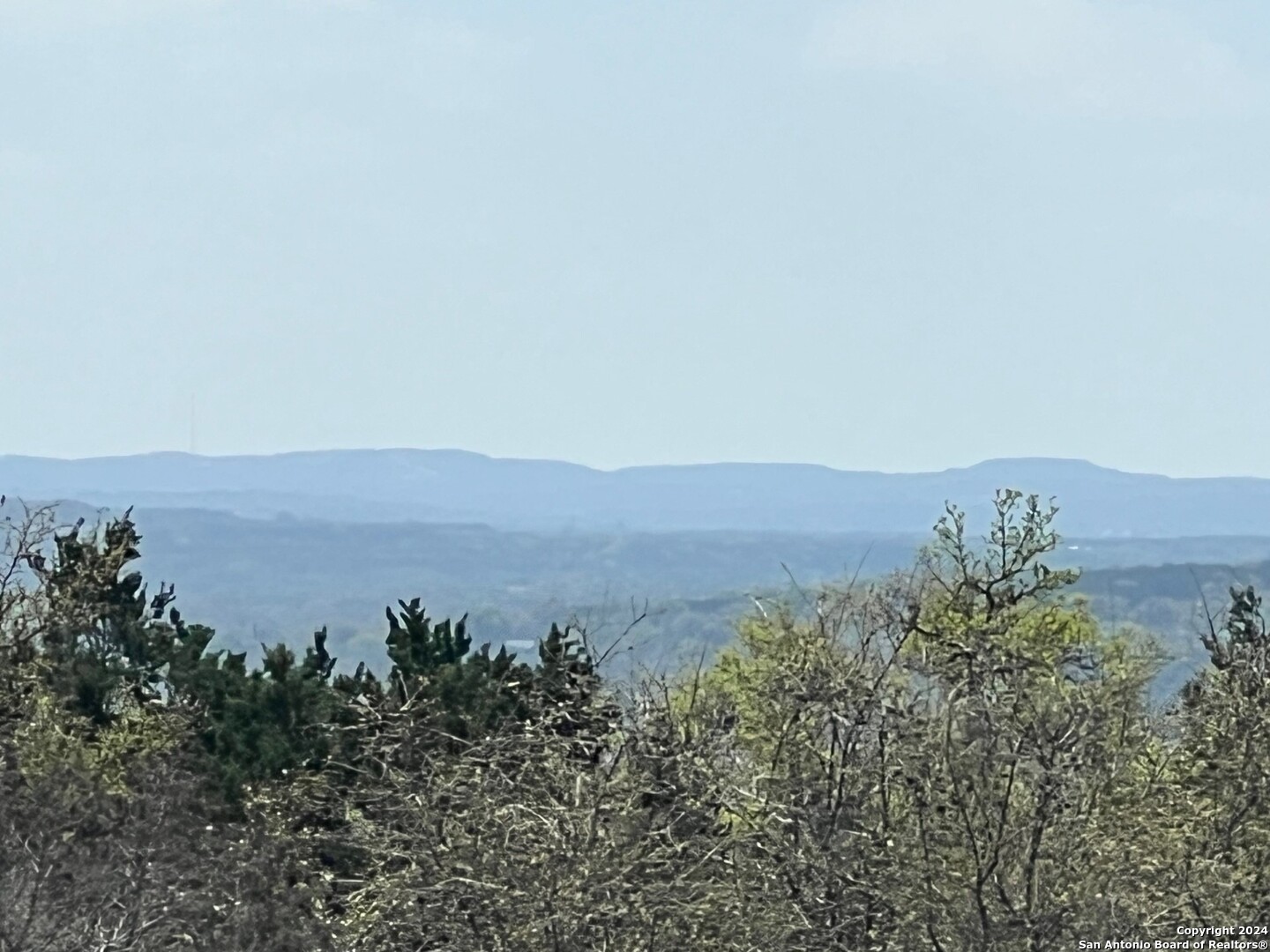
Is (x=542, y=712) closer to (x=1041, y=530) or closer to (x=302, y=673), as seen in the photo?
(x=1041, y=530)

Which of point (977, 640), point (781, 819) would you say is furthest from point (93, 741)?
point (977, 640)

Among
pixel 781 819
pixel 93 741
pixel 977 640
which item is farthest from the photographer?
pixel 93 741

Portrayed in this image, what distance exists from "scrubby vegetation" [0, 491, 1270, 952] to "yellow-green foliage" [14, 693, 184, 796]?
120 inches

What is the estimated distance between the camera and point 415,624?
97.1ft

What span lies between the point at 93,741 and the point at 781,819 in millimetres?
16902

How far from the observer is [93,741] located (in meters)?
28.8

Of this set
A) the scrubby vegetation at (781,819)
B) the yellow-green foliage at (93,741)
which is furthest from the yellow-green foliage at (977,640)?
the yellow-green foliage at (93,741)

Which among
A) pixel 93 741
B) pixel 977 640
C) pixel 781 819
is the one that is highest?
pixel 977 640

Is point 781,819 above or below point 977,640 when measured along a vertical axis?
below

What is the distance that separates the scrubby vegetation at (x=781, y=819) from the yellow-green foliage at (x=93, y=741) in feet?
9.98

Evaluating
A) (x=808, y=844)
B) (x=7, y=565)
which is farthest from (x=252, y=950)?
(x=7, y=565)

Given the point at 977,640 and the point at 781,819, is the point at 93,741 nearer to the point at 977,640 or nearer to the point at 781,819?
the point at 781,819

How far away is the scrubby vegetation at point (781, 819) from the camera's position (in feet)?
45.3

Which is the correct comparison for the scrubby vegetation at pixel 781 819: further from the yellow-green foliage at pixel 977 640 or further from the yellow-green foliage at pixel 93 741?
the yellow-green foliage at pixel 93 741
